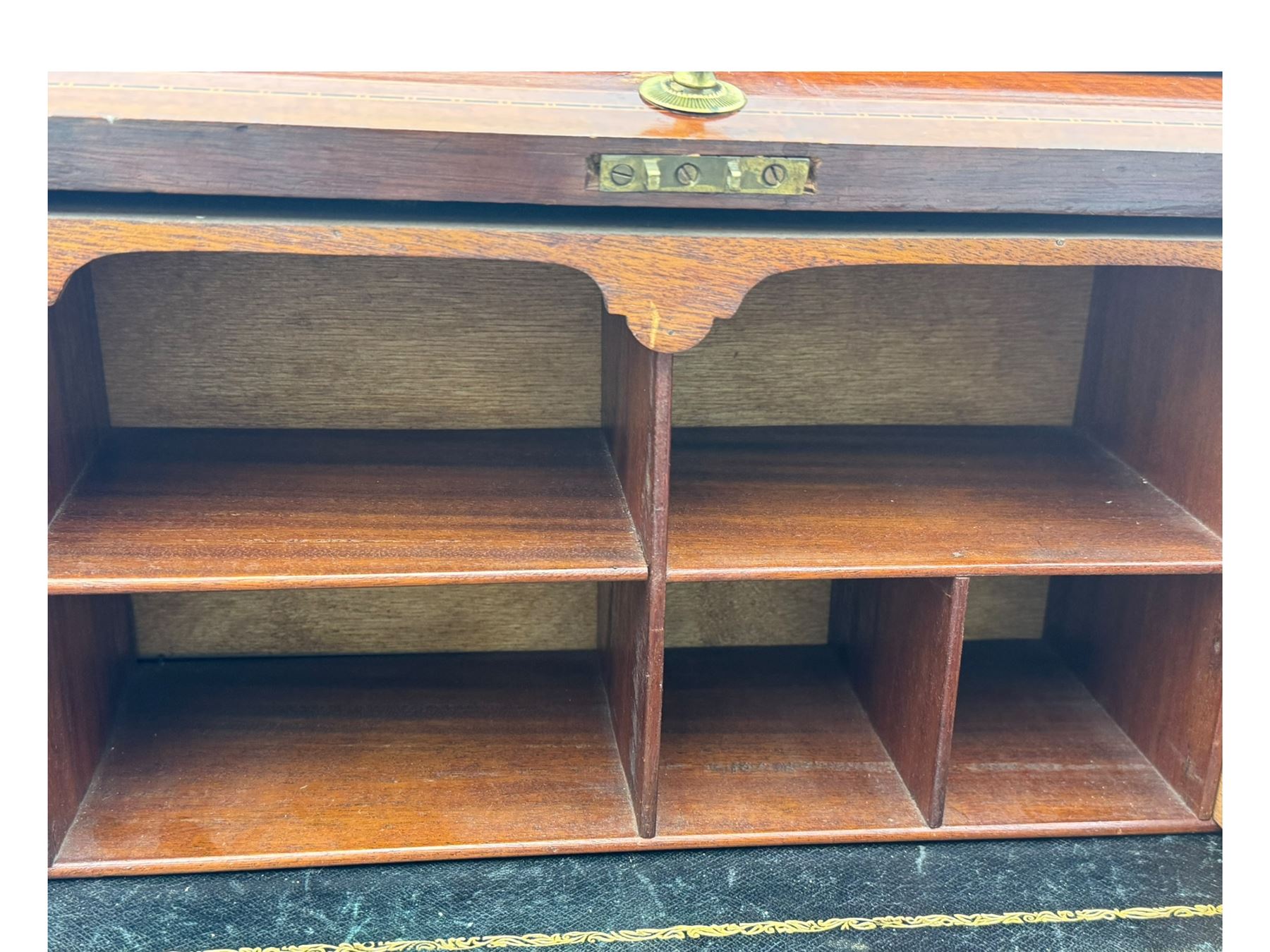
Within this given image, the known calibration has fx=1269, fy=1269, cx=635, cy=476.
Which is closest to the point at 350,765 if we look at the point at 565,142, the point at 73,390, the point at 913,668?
the point at 73,390

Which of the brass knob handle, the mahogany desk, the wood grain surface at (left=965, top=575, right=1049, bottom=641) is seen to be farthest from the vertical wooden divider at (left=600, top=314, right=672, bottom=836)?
the wood grain surface at (left=965, top=575, right=1049, bottom=641)

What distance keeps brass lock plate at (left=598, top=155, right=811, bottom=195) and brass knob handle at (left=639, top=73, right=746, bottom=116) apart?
86 millimetres

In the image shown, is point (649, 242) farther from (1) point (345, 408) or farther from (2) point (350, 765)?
(2) point (350, 765)

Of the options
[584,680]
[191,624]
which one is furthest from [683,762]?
[191,624]

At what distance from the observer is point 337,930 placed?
1345 mm

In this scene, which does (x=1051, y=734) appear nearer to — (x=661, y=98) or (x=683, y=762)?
(x=683, y=762)

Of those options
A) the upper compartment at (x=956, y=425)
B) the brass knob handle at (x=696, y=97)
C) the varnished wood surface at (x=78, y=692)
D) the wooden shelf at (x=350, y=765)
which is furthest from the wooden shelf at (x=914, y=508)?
the varnished wood surface at (x=78, y=692)

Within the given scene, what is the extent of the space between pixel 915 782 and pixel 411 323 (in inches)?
33.9

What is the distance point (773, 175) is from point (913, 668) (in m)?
0.64

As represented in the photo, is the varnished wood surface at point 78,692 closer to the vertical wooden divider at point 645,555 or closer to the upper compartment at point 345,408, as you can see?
the upper compartment at point 345,408

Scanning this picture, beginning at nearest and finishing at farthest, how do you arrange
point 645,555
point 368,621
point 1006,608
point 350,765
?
1. point 645,555
2. point 350,765
3. point 368,621
4. point 1006,608

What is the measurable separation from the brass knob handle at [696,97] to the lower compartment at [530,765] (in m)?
0.79

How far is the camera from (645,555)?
4.45 ft

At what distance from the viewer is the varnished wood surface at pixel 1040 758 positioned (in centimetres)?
154
